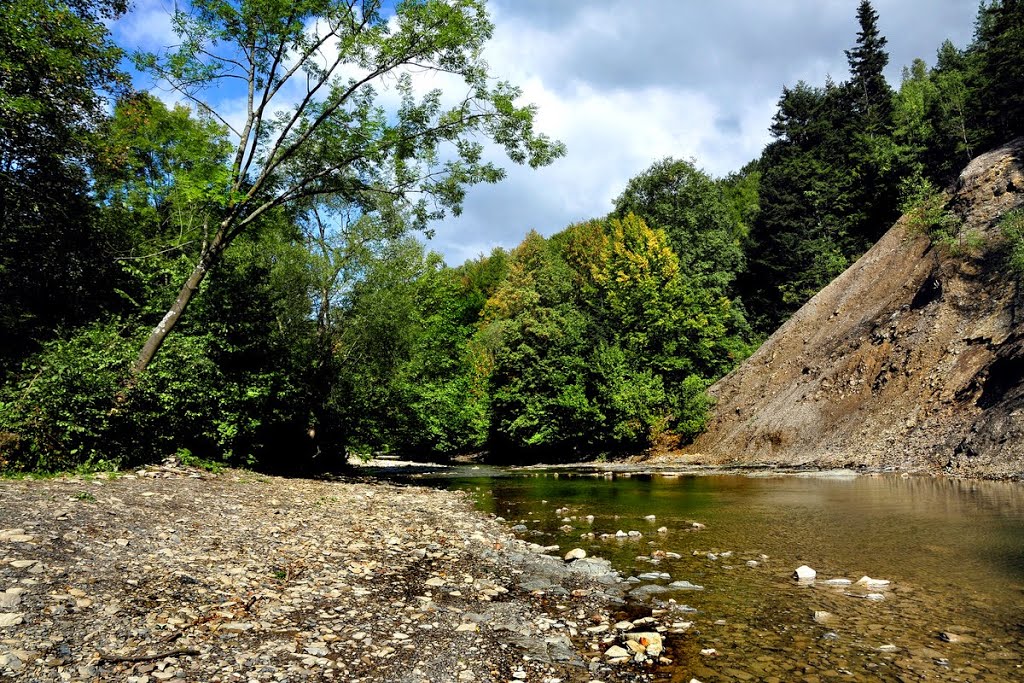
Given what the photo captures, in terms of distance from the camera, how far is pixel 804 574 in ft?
26.5

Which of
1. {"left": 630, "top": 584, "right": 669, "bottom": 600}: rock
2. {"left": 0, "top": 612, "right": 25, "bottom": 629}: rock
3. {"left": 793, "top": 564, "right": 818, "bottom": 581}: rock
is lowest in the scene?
{"left": 630, "top": 584, "right": 669, "bottom": 600}: rock

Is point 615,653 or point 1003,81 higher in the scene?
point 1003,81

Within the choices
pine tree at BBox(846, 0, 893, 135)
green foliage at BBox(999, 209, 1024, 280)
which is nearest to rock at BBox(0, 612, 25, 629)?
green foliage at BBox(999, 209, 1024, 280)

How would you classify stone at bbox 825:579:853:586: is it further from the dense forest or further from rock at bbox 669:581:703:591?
the dense forest

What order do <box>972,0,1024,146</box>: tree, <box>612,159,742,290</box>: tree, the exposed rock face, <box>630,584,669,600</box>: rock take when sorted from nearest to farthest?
<box>630,584,669,600</box>: rock
the exposed rock face
<box>972,0,1024,146</box>: tree
<box>612,159,742,290</box>: tree

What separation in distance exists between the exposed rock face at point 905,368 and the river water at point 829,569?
6.37 metres

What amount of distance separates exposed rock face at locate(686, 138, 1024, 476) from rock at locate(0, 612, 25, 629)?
25534 millimetres

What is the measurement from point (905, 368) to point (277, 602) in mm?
33946

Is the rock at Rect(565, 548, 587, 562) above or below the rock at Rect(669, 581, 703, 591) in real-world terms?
below

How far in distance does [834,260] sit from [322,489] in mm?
53788

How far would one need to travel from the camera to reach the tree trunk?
14.6 m

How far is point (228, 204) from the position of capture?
52.9 ft

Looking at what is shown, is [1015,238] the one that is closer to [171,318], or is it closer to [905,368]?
[905,368]

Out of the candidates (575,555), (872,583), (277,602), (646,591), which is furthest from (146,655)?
(872,583)
